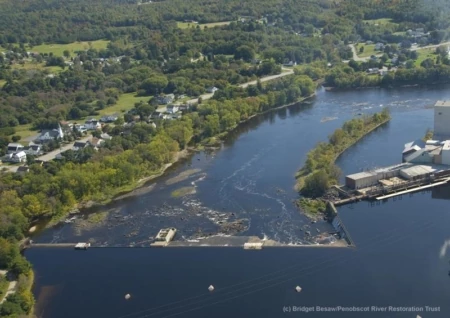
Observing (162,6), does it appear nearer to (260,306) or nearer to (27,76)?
(27,76)

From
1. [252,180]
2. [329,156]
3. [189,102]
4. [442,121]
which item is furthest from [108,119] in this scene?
[442,121]

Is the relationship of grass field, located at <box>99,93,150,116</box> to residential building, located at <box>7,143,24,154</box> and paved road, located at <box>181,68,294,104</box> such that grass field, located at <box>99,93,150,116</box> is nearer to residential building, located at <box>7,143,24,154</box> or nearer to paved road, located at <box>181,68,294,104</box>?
paved road, located at <box>181,68,294,104</box>

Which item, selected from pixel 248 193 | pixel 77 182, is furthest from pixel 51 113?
pixel 248 193

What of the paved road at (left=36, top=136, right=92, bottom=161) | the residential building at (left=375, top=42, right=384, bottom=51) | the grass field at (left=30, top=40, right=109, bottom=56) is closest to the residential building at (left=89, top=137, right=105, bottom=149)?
the paved road at (left=36, top=136, right=92, bottom=161)

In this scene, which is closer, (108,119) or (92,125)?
(92,125)

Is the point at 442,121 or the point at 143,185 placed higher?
the point at 442,121

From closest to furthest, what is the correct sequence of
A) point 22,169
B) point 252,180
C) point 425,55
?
point 252,180 → point 22,169 → point 425,55

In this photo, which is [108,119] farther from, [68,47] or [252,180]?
[68,47]
